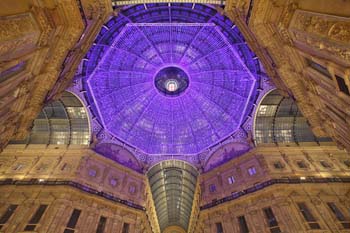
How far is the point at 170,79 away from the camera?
44.1 metres

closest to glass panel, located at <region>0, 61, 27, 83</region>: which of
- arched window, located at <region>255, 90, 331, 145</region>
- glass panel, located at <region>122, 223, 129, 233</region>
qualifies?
glass panel, located at <region>122, 223, 129, 233</region>

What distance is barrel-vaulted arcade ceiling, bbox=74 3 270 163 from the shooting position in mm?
34281

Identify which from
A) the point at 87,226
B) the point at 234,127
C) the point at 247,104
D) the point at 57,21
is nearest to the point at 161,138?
the point at 234,127

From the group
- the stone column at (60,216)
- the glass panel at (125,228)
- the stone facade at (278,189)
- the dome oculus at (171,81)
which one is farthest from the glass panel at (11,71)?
the dome oculus at (171,81)

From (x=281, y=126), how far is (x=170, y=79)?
21960 millimetres

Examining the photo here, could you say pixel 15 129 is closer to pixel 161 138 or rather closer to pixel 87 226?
pixel 87 226

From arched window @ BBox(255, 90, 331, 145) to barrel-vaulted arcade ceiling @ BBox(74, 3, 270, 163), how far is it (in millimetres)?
2525

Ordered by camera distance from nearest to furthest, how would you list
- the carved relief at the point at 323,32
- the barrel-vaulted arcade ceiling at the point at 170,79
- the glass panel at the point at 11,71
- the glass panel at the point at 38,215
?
the carved relief at the point at 323,32 → the glass panel at the point at 11,71 → the glass panel at the point at 38,215 → the barrel-vaulted arcade ceiling at the point at 170,79

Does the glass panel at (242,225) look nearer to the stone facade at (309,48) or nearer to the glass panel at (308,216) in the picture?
the glass panel at (308,216)

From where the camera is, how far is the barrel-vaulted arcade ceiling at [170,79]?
34.3 meters

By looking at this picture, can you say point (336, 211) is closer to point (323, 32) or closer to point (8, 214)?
point (323, 32)

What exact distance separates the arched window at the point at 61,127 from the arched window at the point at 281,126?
2841cm

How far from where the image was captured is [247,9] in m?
16.0

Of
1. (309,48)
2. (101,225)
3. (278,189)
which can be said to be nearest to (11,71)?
(309,48)
